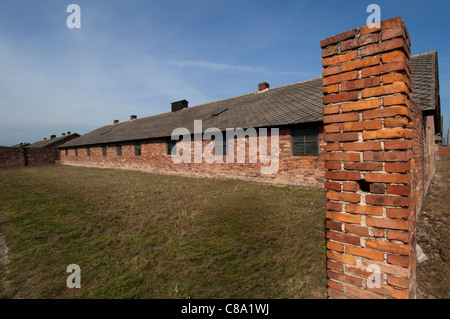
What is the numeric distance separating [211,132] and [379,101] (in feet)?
35.2

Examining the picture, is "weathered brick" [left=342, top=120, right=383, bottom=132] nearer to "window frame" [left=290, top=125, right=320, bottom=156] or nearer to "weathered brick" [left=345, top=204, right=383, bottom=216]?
"weathered brick" [left=345, top=204, right=383, bottom=216]

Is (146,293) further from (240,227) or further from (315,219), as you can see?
(315,219)

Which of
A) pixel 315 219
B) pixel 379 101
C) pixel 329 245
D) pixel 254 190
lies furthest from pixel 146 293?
pixel 254 190

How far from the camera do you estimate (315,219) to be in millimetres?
4930

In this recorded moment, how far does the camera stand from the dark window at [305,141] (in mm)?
8752

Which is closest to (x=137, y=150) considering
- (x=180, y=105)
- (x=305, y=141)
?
(x=180, y=105)

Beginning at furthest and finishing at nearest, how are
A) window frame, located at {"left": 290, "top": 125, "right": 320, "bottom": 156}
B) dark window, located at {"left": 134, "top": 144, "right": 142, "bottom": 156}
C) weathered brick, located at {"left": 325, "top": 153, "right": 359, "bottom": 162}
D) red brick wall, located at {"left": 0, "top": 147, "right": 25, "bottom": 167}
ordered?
red brick wall, located at {"left": 0, "top": 147, "right": 25, "bottom": 167} → dark window, located at {"left": 134, "top": 144, "right": 142, "bottom": 156} → window frame, located at {"left": 290, "top": 125, "right": 320, "bottom": 156} → weathered brick, located at {"left": 325, "top": 153, "right": 359, "bottom": 162}

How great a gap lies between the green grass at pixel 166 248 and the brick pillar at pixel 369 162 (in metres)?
1.00

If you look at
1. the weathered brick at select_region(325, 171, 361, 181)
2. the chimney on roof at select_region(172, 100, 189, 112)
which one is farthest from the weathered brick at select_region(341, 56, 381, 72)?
the chimney on roof at select_region(172, 100, 189, 112)

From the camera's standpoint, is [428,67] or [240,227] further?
[428,67]

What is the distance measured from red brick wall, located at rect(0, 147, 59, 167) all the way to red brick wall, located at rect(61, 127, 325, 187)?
43.3ft

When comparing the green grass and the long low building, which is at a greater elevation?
the long low building

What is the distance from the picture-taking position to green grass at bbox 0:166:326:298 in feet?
8.66
